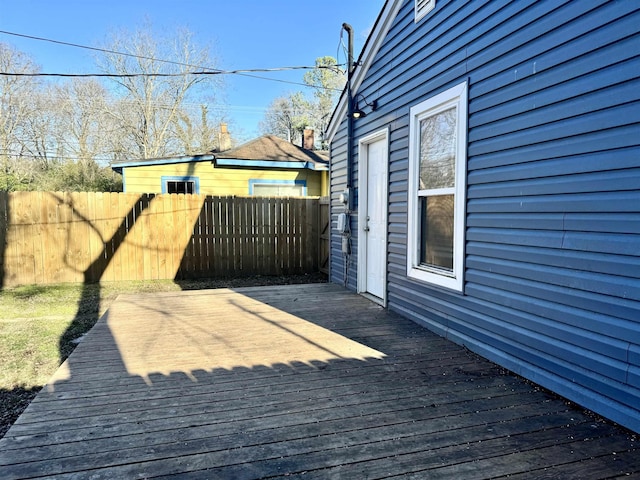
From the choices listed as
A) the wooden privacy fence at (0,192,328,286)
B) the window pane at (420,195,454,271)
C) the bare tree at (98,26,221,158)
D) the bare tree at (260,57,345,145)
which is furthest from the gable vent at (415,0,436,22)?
the bare tree at (260,57,345,145)

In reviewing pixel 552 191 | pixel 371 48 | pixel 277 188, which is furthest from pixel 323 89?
pixel 552 191

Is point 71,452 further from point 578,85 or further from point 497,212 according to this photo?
point 578,85

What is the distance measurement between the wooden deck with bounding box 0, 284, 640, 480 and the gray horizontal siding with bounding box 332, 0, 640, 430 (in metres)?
0.27

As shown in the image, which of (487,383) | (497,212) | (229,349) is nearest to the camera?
(487,383)

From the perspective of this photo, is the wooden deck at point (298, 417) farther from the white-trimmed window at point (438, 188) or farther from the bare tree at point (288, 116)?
the bare tree at point (288, 116)

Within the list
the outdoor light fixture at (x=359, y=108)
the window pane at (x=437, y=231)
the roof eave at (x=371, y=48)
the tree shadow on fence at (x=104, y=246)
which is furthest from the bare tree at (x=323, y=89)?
the window pane at (x=437, y=231)

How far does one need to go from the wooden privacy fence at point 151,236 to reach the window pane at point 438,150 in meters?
4.22

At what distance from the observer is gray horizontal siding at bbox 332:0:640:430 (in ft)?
6.81

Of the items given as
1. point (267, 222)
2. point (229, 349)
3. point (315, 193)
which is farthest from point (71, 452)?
point (315, 193)

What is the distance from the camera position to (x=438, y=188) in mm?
3740

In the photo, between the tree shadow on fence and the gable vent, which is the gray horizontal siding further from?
the tree shadow on fence

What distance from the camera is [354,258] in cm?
585

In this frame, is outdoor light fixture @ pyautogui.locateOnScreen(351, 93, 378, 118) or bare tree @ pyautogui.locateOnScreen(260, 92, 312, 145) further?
bare tree @ pyautogui.locateOnScreen(260, 92, 312, 145)

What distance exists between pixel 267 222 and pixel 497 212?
580 centimetres
